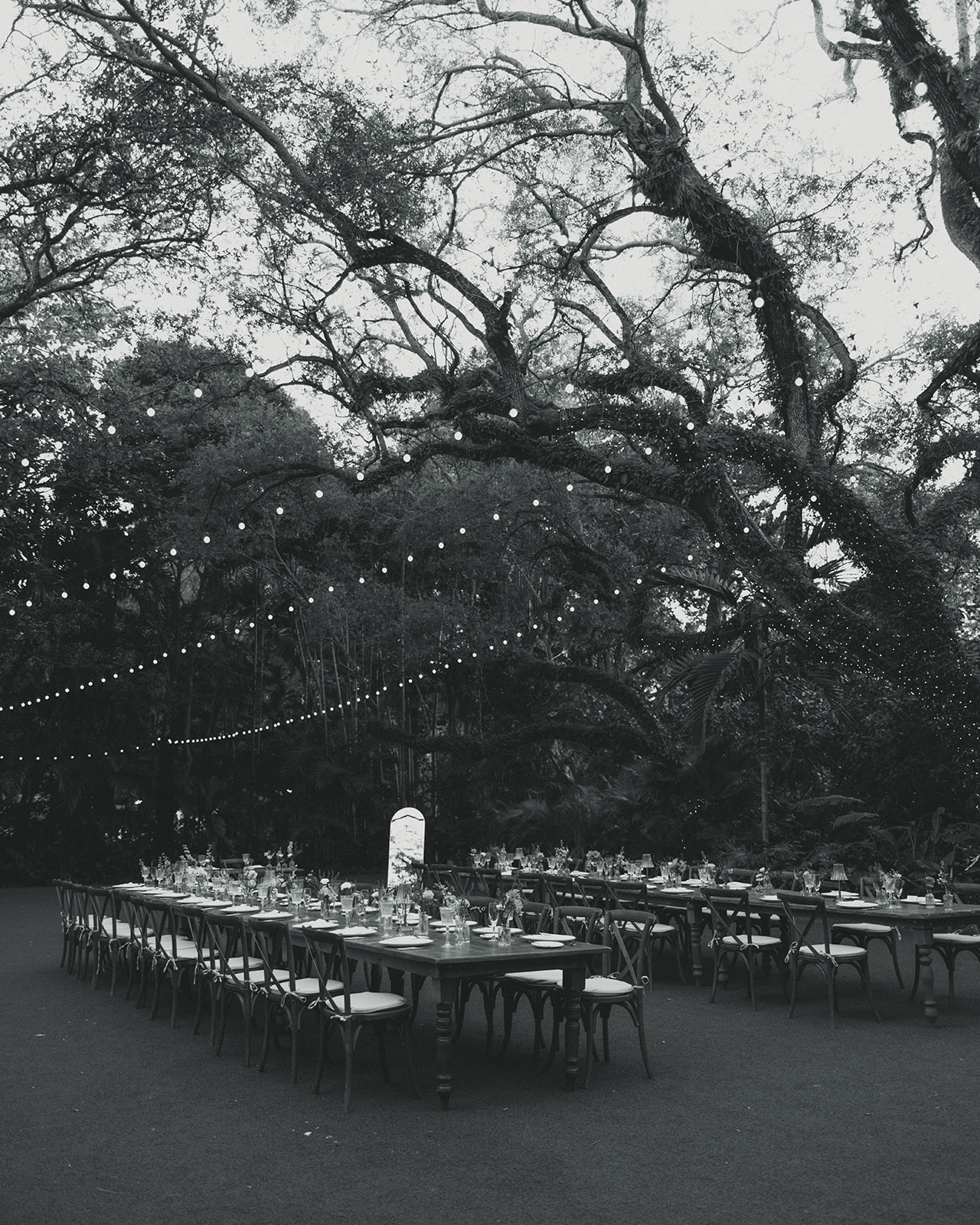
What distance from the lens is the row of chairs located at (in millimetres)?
5941

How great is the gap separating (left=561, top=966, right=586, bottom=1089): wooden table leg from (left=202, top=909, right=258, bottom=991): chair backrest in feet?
6.07

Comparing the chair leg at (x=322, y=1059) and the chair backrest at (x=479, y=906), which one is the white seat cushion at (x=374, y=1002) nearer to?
the chair leg at (x=322, y=1059)

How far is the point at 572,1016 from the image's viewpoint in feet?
19.5

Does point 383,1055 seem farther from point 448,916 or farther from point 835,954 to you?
point 835,954

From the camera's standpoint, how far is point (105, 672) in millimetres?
17578

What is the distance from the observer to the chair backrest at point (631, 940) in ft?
20.9

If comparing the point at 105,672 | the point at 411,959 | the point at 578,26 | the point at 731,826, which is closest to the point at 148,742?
the point at 105,672

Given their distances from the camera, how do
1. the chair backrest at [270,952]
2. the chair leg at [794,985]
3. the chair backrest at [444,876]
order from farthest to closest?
the chair backrest at [444,876]
the chair leg at [794,985]
the chair backrest at [270,952]

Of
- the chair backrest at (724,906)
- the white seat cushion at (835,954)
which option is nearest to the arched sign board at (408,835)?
the chair backrest at (724,906)

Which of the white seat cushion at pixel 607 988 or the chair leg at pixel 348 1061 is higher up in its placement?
the white seat cushion at pixel 607 988

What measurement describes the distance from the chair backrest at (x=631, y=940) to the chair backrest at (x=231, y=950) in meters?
2.06

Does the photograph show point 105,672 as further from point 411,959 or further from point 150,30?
point 411,959

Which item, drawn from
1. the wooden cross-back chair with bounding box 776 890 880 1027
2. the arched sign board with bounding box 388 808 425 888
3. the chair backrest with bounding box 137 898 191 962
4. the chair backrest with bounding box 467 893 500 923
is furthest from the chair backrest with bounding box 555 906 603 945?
the arched sign board with bounding box 388 808 425 888

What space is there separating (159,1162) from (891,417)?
14291 millimetres
